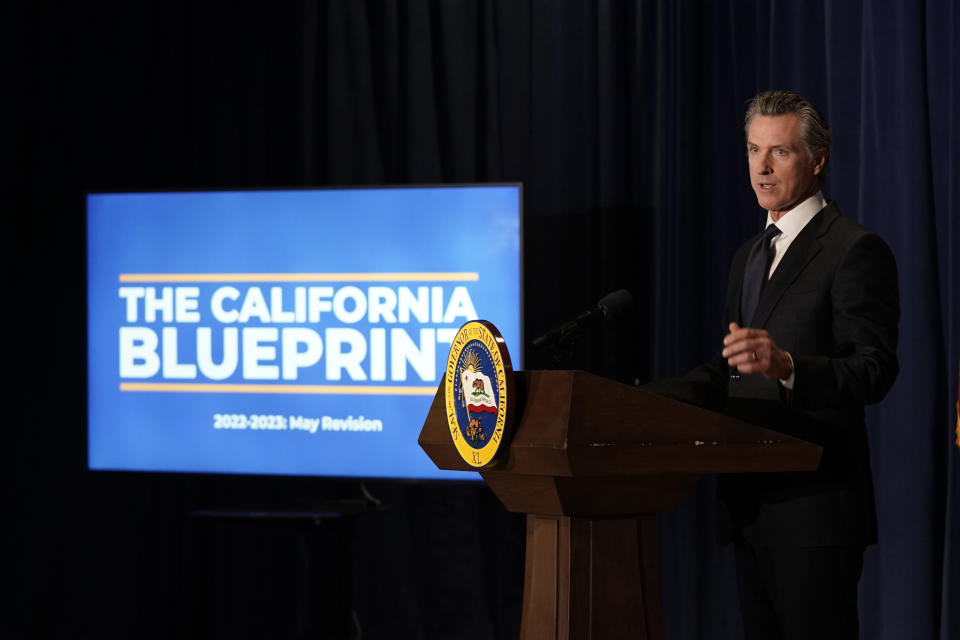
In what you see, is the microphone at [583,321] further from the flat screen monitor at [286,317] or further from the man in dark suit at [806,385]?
the flat screen monitor at [286,317]

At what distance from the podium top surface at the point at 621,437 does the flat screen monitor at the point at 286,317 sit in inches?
63.3

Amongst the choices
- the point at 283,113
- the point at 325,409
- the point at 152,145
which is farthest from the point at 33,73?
the point at 325,409

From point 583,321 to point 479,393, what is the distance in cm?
24

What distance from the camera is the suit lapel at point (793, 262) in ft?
6.27

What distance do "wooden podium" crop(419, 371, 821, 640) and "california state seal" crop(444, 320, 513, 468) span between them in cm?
3

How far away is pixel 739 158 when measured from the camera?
10.8 ft

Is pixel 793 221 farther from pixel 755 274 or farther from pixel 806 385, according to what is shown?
pixel 806 385

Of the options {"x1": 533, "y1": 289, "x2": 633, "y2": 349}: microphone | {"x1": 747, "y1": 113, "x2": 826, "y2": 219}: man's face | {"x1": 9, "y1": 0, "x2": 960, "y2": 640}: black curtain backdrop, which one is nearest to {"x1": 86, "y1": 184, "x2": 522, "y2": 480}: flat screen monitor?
{"x1": 9, "y1": 0, "x2": 960, "y2": 640}: black curtain backdrop

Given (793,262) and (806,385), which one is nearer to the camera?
(806,385)

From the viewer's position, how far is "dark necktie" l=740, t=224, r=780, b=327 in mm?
2025

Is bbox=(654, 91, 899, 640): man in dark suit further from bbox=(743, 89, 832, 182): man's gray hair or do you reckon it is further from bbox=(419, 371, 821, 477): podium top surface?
bbox=(419, 371, 821, 477): podium top surface

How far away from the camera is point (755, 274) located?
6.73 ft

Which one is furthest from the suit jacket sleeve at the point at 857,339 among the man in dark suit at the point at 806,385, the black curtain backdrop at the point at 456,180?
the black curtain backdrop at the point at 456,180

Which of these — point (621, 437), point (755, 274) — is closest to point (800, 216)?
point (755, 274)
